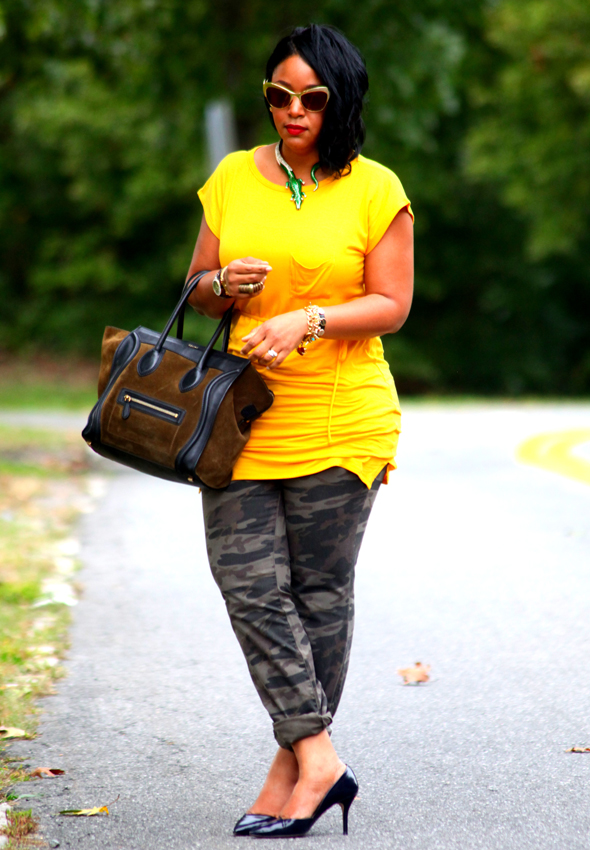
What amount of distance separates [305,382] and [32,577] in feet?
11.6

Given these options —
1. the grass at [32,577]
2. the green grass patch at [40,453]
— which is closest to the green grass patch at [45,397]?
the green grass patch at [40,453]

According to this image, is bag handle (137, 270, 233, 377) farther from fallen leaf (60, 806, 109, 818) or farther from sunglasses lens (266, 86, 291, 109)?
fallen leaf (60, 806, 109, 818)

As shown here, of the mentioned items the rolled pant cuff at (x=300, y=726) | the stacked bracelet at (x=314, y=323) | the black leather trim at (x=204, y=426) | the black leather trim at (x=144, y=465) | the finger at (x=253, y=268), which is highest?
the finger at (x=253, y=268)

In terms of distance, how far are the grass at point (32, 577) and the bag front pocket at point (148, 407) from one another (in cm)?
106

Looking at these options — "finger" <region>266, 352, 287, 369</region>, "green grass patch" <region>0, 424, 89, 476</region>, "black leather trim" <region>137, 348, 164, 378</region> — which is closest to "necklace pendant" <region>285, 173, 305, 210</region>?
"finger" <region>266, 352, 287, 369</region>

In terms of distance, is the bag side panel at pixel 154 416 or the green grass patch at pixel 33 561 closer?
the bag side panel at pixel 154 416

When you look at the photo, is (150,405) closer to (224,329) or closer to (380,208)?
(224,329)

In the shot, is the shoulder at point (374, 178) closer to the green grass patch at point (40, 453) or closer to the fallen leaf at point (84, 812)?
the fallen leaf at point (84, 812)

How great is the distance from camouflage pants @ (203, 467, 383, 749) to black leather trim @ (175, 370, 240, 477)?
16 cm

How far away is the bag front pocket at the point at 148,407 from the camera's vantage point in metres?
2.95

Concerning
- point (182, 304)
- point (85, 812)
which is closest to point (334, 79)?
point (182, 304)

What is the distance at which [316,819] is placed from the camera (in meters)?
3.06

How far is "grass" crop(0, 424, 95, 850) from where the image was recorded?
4047 millimetres

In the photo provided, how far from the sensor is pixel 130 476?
409 inches
